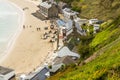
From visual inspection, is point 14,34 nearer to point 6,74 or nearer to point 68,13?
point 68,13

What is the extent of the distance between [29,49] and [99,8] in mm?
28548

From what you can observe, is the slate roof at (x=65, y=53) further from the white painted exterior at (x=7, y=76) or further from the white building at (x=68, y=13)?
the white building at (x=68, y=13)

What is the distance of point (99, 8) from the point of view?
8438 cm

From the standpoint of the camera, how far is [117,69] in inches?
650

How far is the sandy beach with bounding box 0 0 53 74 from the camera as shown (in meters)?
53.4

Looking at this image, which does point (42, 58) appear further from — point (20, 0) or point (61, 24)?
point (20, 0)

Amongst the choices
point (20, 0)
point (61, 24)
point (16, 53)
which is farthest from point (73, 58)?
point (20, 0)

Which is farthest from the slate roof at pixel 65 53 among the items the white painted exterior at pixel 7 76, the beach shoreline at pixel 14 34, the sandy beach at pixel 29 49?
the beach shoreline at pixel 14 34

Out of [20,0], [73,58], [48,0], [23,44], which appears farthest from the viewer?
[20,0]

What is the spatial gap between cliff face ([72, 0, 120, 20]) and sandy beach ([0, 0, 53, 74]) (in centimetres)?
1091

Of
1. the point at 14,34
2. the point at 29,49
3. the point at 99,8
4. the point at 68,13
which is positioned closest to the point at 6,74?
the point at 29,49

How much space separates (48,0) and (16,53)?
42.4 m

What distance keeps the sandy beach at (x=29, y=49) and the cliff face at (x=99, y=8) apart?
10.9 metres

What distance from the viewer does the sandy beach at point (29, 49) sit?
53375 mm
